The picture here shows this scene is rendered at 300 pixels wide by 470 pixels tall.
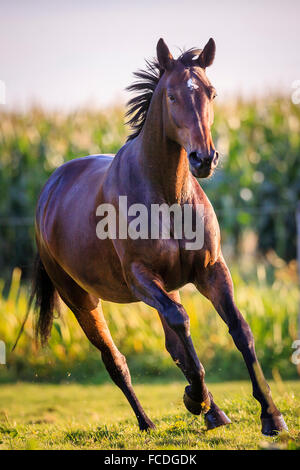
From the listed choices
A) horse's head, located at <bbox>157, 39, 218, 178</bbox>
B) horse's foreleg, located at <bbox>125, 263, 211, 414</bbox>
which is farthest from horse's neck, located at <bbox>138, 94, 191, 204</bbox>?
horse's foreleg, located at <bbox>125, 263, 211, 414</bbox>

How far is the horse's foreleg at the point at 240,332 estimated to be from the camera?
4.16 m

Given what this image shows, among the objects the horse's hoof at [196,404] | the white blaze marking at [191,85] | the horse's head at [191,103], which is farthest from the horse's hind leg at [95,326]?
the white blaze marking at [191,85]

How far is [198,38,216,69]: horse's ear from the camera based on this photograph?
13.9 ft

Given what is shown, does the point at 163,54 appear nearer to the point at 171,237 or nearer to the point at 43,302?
the point at 171,237

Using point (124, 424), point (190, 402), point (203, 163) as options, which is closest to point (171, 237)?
point (203, 163)

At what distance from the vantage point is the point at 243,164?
12023mm

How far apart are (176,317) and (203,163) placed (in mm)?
958

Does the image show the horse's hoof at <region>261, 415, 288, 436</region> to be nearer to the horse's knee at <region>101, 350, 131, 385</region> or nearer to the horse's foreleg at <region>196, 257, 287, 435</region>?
the horse's foreleg at <region>196, 257, 287, 435</region>

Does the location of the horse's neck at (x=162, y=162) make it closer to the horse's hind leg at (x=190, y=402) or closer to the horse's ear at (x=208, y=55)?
the horse's ear at (x=208, y=55)

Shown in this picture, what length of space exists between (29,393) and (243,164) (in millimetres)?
5889

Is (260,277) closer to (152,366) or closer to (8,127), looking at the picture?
(152,366)

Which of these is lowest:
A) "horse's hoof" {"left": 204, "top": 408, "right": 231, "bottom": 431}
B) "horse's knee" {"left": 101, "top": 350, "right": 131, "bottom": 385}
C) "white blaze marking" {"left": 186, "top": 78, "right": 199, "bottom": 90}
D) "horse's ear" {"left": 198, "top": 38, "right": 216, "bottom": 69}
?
"horse's hoof" {"left": 204, "top": 408, "right": 231, "bottom": 431}

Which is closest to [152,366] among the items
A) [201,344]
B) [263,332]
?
[201,344]

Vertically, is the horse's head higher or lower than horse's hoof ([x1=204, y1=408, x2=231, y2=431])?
higher
